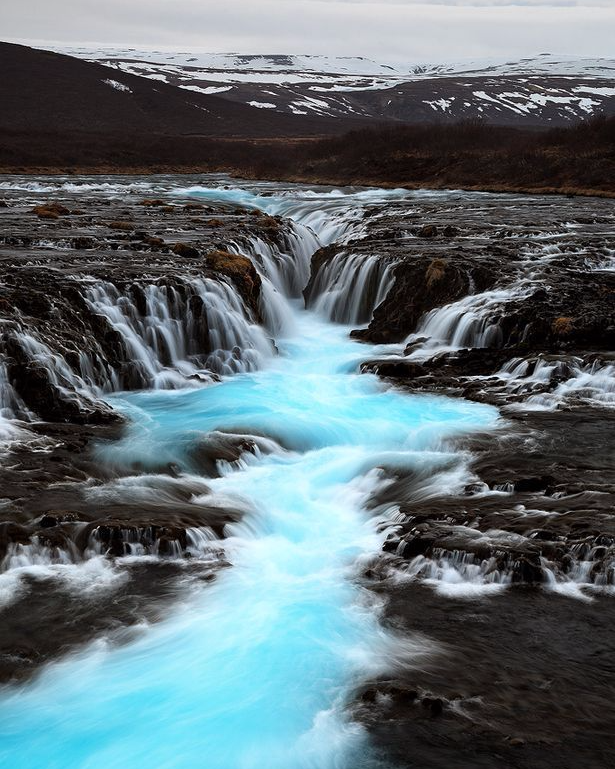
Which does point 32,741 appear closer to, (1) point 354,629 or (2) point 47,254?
(1) point 354,629

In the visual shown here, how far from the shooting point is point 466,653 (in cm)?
704

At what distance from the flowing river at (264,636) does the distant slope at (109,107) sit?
71.3m

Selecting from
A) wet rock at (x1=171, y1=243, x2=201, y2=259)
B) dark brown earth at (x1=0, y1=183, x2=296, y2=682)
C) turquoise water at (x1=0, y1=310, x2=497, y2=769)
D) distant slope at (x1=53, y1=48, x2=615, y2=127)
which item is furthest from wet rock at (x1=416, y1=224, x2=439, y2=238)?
distant slope at (x1=53, y1=48, x2=615, y2=127)

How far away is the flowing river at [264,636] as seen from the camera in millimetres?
6297

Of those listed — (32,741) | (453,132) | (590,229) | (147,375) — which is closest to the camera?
(32,741)

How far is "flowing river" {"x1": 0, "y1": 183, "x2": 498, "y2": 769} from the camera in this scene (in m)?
6.30

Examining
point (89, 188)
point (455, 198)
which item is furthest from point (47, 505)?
point (89, 188)

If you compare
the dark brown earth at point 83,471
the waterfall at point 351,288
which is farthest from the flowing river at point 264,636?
the waterfall at point 351,288

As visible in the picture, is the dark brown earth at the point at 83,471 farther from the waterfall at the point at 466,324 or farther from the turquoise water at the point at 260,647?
the waterfall at the point at 466,324

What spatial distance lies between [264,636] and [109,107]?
94.0 metres

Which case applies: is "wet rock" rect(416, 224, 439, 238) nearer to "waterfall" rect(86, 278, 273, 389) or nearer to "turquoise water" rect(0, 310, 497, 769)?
"waterfall" rect(86, 278, 273, 389)

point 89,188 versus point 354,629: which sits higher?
point 89,188

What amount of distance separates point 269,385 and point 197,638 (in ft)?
27.8

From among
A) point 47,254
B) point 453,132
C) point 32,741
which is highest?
point 453,132
